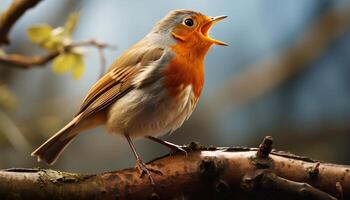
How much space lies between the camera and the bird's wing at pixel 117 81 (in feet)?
7.48

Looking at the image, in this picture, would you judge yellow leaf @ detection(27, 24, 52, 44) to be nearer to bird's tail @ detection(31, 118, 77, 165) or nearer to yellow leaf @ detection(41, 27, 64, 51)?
yellow leaf @ detection(41, 27, 64, 51)

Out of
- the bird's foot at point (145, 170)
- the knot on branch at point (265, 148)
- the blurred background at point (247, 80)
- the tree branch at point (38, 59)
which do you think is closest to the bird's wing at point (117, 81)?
the tree branch at point (38, 59)

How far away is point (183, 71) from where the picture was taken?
2.26 meters

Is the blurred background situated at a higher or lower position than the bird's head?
lower

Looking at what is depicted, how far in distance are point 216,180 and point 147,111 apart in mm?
635

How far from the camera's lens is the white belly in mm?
2201

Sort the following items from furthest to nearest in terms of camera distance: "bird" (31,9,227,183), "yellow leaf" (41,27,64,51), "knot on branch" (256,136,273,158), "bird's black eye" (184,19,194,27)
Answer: "bird's black eye" (184,19,194,27), "bird" (31,9,227,183), "yellow leaf" (41,27,64,51), "knot on branch" (256,136,273,158)

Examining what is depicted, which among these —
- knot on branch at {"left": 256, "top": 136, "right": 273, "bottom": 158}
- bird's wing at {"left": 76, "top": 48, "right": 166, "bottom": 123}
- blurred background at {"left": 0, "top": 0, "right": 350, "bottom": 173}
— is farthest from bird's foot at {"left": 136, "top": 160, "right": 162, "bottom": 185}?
blurred background at {"left": 0, "top": 0, "right": 350, "bottom": 173}

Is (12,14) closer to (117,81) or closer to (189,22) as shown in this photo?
(117,81)

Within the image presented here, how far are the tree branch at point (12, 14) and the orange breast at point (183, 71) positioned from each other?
0.61 metres

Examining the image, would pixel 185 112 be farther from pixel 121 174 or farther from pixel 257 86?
pixel 257 86

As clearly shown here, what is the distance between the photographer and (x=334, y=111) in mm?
4473

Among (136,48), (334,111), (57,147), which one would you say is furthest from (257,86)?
(57,147)

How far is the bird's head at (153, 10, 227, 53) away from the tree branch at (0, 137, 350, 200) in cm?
78
